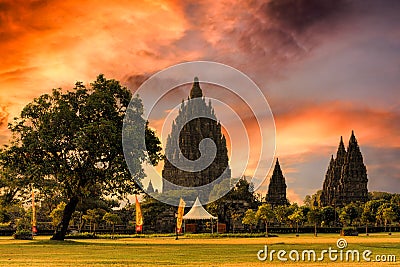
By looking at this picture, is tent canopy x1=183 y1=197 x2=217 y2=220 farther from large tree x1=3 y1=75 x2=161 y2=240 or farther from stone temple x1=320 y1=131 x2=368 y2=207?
stone temple x1=320 y1=131 x2=368 y2=207

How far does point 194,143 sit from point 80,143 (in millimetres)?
86978

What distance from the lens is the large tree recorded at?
4084 cm

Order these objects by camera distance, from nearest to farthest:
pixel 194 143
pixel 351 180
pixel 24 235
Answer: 1. pixel 24 235
2. pixel 194 143
3. pixel 351 180

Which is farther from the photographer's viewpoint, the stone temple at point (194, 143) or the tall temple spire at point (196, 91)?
the tall temple spire at point (196, 91)

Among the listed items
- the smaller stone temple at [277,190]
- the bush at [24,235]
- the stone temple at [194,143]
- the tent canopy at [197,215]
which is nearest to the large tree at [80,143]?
the bush at [24,235]

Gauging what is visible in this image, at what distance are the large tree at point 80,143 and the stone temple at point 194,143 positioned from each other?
80.8 meters

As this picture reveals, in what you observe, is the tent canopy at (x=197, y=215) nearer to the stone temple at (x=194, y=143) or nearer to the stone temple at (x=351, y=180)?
the stone temple at (x=194, y=143)

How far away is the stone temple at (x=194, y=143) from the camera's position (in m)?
126

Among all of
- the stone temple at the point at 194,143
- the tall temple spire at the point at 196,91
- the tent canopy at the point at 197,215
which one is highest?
the tall temple spire at the point at 196,91

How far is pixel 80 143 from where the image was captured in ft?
130

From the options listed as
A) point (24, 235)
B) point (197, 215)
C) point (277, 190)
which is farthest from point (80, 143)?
point (277, 190)

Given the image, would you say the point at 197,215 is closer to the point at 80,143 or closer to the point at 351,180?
the point at 80,143

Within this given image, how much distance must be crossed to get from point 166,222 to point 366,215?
90.9ft

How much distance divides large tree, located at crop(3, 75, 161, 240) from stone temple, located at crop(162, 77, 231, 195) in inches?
3182
